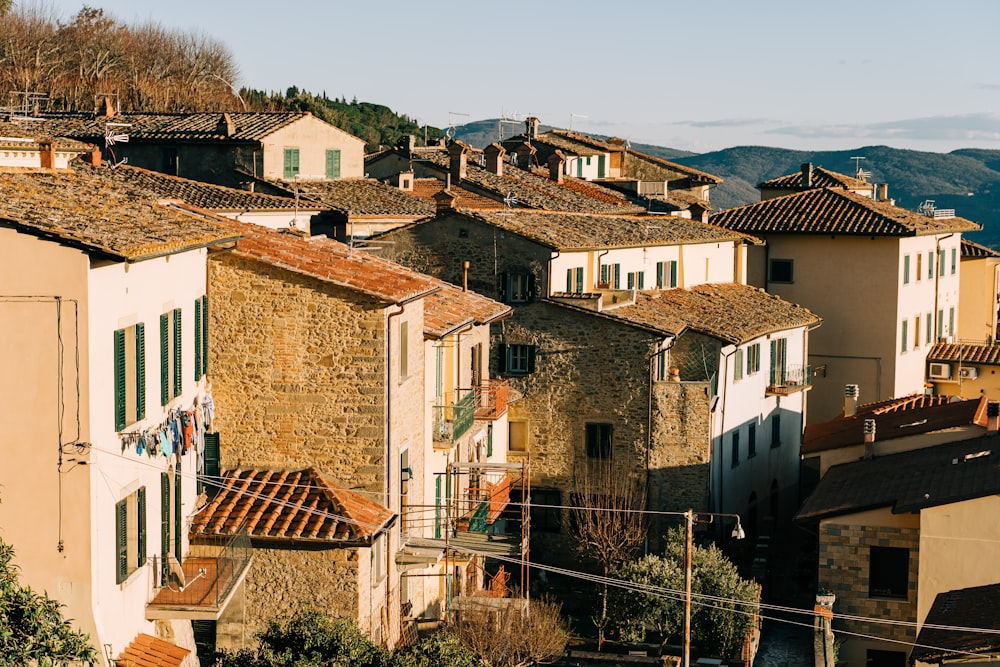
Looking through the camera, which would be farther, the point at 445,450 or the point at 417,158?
the point at 417,158

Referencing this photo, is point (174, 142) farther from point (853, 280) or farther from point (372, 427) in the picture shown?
point (372, 427)

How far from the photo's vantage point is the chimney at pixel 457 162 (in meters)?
55.3

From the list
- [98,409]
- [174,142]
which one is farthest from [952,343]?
[98,409]

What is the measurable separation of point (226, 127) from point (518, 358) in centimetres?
1748

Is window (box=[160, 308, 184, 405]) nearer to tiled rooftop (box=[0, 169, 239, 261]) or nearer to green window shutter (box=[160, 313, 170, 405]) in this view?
green window shutter (box=[160, 313, 170, 405])

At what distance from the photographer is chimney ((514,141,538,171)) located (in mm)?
66562

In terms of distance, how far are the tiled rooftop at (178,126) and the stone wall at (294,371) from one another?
2831cm

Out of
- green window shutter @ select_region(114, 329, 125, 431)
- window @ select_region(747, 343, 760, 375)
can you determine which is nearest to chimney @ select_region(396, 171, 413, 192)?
window @ select_region(747, 343, 760, 375)

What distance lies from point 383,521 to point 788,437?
2600 cm

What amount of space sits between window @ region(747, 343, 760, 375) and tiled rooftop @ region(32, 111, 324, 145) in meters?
18.3

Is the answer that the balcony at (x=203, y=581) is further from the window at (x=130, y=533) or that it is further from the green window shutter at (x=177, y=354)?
the green window shutter at (x=177, y=354)

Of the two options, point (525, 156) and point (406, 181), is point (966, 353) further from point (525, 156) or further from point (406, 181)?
point (525, 156)

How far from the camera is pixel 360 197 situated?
49312 millimetres

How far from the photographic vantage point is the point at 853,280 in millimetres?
51000
